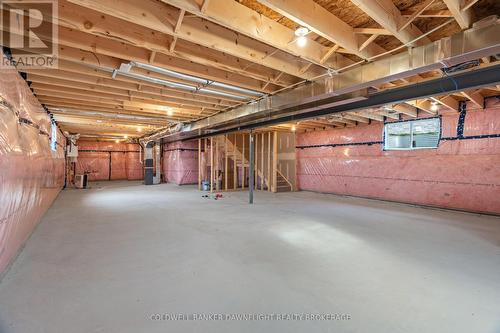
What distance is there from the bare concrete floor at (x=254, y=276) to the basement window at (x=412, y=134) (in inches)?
93.5

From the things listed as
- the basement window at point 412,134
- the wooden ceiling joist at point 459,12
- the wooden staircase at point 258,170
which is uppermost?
the wooden ceiling joist at point 459,12

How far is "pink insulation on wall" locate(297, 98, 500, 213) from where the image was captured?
4867mm

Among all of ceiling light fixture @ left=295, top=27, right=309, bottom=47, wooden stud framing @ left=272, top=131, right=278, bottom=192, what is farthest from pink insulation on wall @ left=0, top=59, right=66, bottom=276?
wooden stud framing @ left=272, top=131, right=278, bottom=192

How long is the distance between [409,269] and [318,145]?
6283 millimetres

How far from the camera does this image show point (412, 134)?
606 centimetres

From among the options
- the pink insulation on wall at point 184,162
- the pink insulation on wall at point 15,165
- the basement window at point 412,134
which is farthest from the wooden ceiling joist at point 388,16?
the pink insulation on wall at point 184,162

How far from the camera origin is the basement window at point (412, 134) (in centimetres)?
567

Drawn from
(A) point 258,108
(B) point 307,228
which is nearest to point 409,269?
(B) point 307,228

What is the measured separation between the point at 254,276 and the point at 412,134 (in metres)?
5.92

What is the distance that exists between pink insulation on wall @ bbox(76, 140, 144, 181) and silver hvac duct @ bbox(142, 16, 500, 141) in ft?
36.5

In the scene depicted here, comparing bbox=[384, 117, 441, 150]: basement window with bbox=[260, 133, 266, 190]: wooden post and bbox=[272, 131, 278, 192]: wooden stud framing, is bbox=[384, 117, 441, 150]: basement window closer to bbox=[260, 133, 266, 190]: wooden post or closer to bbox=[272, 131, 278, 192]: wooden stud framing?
bbox=[272, 131, 278, 192]: wooden stud framing

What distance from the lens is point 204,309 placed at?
1.73 m

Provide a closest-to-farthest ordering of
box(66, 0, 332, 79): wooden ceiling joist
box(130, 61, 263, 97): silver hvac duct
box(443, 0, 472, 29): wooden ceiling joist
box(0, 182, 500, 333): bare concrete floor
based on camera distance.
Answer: box(0, 182, 500, 333): bare concrete floor < box(443, 0, 472, 29): wooden ceiling joist < box(66, 0, 332, 79): wooden ceiling joist < box(130, 61, 263, 97): silver hvac duct

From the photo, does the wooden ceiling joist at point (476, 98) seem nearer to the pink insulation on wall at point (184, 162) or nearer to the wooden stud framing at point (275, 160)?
the wooden stud framing at point (275, 160)
